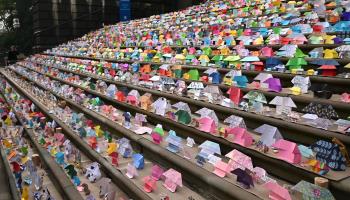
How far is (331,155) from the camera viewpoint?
2.24 meters

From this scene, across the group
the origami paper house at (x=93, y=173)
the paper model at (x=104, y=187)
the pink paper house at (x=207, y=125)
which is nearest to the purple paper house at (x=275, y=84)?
the pink paper house at (x=207, y=125)

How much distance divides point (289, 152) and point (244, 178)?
1.19 feet

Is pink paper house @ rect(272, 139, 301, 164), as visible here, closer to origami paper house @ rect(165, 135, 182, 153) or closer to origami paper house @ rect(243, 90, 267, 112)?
origami paper house @ rect(243, 90, 267, 112)

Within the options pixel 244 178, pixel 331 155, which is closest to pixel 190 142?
pixel 244 178

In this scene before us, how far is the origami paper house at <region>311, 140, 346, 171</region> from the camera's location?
86.8 inches

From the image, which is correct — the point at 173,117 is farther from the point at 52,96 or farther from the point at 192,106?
the point at 52,96

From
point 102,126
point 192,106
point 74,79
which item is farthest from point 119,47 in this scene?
point 192,106

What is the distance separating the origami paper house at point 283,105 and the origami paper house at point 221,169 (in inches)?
31.4

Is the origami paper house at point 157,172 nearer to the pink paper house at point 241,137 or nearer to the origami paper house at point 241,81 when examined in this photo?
the pink paper house at point 241,137

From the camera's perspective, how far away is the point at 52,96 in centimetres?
743

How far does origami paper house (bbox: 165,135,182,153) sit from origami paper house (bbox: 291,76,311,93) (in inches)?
51.0

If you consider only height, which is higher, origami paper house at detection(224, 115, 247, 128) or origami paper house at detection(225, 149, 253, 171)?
origami paper house at detection(224, 115, 247, 128)

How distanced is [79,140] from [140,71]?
7.57ft

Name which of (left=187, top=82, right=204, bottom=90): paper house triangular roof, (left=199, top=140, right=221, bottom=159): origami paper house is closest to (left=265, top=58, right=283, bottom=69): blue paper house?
(left=187, top=82, right=204, bottom=90): paper house triangular roof
